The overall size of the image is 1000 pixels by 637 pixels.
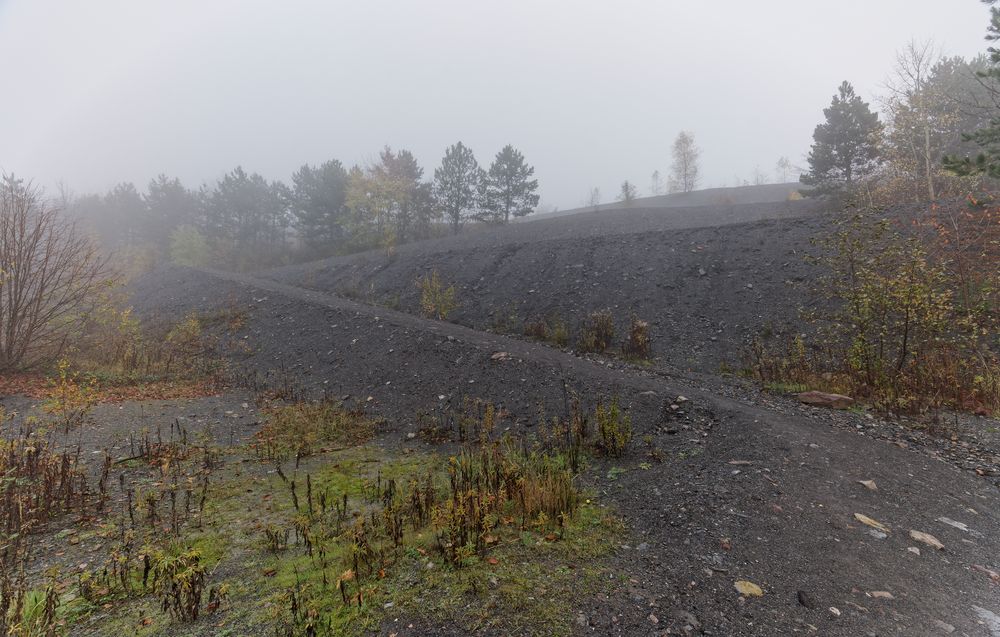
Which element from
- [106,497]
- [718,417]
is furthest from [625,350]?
[106,497]

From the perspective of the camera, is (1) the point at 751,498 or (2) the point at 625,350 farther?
(2) the point at 625,350

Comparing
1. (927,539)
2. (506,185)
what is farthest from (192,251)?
(927,539)

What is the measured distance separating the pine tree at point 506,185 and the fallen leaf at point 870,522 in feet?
118

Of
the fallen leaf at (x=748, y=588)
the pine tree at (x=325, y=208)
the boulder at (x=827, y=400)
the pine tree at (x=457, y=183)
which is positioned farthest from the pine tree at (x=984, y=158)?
the pine tree at (x=325, y=208)

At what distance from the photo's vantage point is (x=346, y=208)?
36781 millimetres

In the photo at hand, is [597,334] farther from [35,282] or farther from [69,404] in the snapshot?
[35,282]

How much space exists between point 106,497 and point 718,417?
856 cm

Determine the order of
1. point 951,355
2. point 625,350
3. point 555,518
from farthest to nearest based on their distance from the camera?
1. point 625,350
2. point 951,355
3. point 555,518

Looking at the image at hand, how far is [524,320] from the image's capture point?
47.4ft

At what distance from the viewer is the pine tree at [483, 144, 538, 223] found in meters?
37.5

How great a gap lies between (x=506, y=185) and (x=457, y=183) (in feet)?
16.0

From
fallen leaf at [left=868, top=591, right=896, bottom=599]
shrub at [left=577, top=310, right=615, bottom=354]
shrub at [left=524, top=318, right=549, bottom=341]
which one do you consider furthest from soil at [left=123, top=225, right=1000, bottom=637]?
shrub at [left=524, top=318, right=549, bottom=341]

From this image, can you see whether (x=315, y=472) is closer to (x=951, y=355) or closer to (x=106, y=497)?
(x=106, y=497)

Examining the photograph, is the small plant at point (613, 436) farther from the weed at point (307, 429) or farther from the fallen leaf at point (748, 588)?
the weed at point (307, 429)
